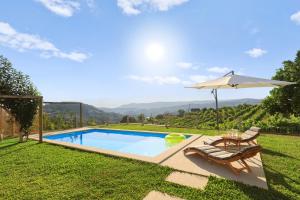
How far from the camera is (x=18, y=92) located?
997 centimetres

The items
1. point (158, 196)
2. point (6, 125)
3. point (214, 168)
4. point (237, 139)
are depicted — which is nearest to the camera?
point (158, 196)

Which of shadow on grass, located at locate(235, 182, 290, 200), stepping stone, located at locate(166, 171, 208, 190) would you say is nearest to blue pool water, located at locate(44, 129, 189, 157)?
stepping stone, located at locate(166, 171, 208, 190)

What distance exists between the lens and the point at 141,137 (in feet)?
42.6

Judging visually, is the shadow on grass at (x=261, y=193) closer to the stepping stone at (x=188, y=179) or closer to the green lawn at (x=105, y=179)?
the green lawn at (x=105, y=179)

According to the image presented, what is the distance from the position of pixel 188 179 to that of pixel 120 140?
7.99 m

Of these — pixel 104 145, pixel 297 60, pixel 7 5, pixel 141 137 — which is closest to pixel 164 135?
pixel 141 137

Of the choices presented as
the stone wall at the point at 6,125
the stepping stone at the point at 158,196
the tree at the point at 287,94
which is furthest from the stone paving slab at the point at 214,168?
the tree at the point at 287,94

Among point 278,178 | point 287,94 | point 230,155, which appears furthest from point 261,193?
point 287,94

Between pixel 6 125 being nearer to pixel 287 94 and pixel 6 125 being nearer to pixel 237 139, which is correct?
pixel 237 139

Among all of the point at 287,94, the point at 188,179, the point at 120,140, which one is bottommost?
the point at 120,140

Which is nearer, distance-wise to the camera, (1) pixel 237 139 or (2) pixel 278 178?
(2) pixel 278 178

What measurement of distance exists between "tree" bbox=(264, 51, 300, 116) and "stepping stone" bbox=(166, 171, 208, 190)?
13.0 meters

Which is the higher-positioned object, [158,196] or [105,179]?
[105,179]

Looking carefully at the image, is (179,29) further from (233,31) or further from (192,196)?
(192,196)
